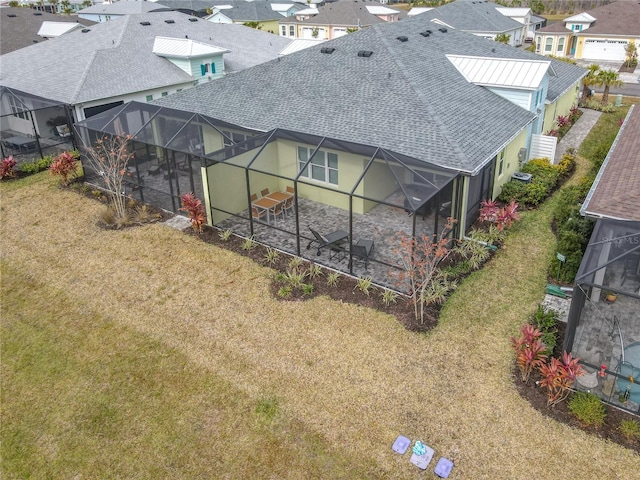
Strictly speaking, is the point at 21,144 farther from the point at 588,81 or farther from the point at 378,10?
the point at 378,10

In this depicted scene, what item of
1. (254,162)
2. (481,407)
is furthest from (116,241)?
(481,407)

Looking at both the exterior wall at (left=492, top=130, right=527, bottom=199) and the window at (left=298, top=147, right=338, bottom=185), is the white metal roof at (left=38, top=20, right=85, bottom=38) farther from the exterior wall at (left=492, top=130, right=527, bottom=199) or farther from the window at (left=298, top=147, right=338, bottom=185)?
the exterior wall at (left=492, top=130, right=527, bottom=199)

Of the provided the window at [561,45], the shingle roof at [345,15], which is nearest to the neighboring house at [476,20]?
the window at [561,45]

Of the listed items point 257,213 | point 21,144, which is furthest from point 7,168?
point 257,213

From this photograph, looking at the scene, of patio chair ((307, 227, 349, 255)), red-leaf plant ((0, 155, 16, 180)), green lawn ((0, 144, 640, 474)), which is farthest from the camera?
red-leaf plant ((0, 155, 16, 180))

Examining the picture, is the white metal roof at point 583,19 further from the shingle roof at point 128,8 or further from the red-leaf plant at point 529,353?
the red-leaf plant at point 529,353

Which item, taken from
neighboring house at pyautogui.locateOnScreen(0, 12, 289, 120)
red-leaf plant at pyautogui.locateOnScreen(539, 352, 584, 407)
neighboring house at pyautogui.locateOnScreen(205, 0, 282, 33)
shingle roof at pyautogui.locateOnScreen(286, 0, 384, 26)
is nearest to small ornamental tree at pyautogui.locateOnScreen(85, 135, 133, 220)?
neighboring house at pyautogui.locateOnScreen(0, 12, 289, 120)
